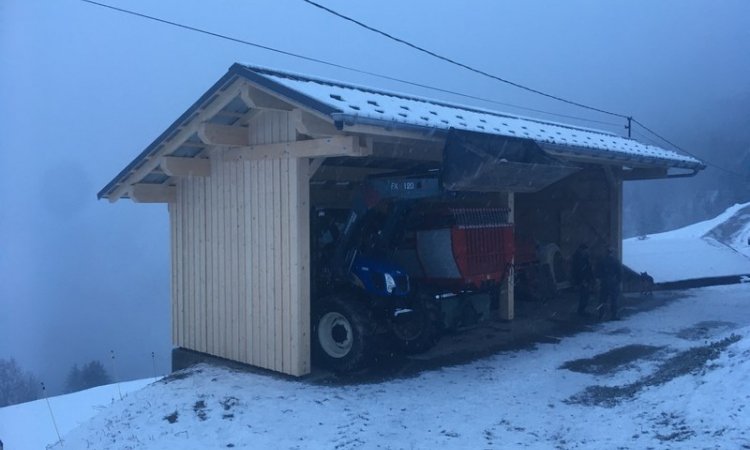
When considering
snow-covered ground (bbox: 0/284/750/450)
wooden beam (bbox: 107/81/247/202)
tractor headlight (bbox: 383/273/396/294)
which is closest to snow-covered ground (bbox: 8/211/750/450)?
snow-covered ground (bbox: 0/284/750/450)

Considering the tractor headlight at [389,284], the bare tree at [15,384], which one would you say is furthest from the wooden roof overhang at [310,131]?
the bare tree at [15,384]

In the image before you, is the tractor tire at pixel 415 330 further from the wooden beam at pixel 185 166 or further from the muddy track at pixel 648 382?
the wooden beam at pixel 185 166

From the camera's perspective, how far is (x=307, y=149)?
8.83 meters

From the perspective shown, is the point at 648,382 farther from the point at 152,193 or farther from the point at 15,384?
the point at 15,384

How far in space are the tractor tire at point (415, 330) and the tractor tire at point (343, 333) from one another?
79 cm

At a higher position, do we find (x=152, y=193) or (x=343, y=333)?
(x=152, y=193)

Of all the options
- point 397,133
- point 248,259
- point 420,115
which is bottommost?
point 248,259

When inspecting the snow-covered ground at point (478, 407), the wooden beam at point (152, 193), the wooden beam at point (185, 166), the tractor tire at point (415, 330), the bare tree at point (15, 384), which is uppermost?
the wooden beam at point (185, 166)

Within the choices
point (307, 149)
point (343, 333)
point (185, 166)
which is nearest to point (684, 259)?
point (343, 333)

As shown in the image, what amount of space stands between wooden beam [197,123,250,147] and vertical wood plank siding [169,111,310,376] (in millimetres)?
169

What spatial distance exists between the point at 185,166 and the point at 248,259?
180 centimetres

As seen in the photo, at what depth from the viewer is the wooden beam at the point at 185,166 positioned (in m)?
10.3

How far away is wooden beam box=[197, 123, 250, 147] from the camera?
31.0 feet

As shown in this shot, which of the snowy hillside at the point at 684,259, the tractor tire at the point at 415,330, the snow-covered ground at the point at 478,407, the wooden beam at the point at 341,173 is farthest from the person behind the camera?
the snowy hillside at the point at 684,259
